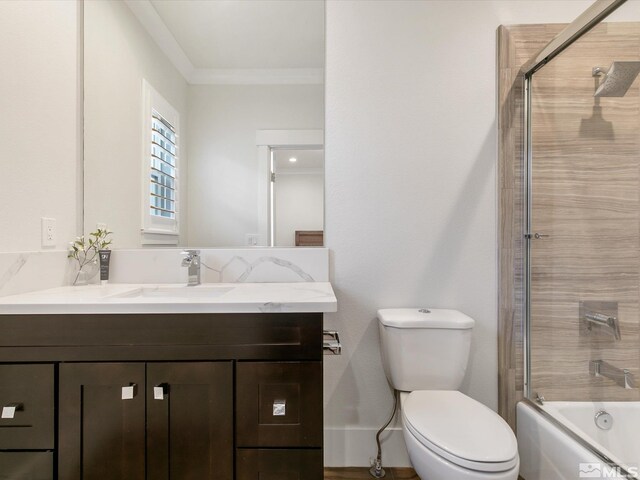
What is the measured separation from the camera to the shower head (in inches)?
53.0

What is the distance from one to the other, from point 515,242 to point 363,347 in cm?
87

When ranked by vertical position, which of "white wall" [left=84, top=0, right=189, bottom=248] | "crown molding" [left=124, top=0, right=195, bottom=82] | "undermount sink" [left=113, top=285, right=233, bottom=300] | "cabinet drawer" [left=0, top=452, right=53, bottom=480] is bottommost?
"cabinet drawer" [left=0, top=452, right=53, bottom=480]

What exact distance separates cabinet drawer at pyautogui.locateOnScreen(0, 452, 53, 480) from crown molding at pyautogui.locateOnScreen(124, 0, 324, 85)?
1536mm

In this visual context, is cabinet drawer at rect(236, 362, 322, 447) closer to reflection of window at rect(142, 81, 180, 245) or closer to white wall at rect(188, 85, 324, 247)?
white wall at rect(188, 85, 324, 247)

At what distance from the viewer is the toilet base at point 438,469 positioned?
2.99ft

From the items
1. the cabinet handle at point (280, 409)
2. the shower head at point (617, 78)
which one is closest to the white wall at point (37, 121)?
the cabinet handle at point (280, 409)

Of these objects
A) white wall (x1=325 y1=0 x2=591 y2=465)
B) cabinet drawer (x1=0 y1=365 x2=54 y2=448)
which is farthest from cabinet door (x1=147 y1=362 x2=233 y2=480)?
white wall (x1=325 y1=0 x2=591 y2=465)

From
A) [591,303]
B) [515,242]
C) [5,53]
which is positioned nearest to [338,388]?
[515,242]

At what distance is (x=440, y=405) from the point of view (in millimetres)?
1178

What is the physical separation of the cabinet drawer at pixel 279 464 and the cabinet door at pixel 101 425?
0.98ft

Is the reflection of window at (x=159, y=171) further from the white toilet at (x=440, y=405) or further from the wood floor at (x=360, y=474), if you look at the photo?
the wood floor at (x=360, y=474)

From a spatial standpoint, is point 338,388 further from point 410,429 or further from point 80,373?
point 80,373

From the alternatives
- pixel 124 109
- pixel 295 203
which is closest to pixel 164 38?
pixel 124 109

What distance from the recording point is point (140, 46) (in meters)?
1.58
